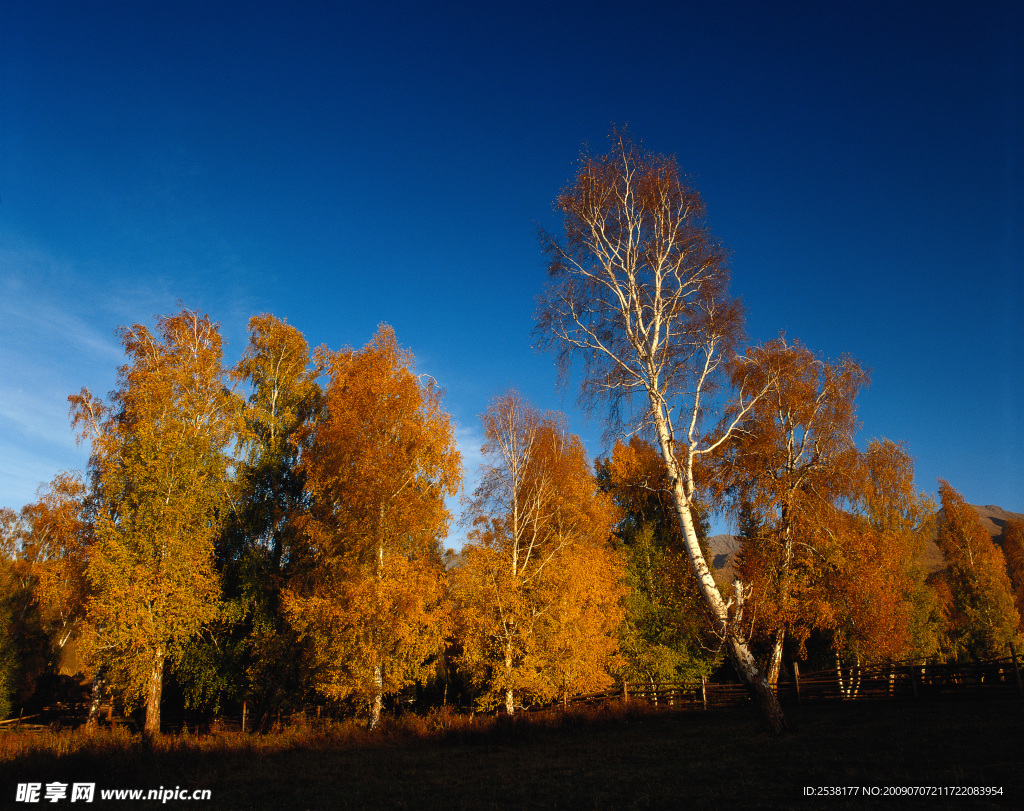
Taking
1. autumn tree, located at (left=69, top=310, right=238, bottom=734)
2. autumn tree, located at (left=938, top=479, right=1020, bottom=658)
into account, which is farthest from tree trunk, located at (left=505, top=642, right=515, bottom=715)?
autumn tree, located at (left=938, top=479, right=1020, bottom=658)

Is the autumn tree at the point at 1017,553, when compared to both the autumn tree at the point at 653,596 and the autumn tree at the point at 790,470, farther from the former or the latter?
the autumn tree at the point at 790,470

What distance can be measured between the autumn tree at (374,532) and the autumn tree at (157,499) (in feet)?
12.2

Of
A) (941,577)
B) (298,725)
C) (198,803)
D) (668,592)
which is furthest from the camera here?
(941,577)

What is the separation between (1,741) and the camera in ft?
47.3

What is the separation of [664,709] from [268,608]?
1574 cm

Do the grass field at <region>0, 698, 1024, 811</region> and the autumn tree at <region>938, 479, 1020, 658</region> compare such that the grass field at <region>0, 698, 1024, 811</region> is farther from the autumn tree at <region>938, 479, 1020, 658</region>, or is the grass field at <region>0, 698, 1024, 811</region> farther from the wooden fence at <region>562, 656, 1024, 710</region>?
the autumn tree at <region>938, 479, 1020, 658</region>

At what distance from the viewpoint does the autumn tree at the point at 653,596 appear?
76.3 ft

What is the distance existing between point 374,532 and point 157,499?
8009 millimetres

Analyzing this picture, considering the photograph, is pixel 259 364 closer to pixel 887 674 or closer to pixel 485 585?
pixel 485 585

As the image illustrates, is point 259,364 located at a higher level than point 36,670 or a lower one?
higher

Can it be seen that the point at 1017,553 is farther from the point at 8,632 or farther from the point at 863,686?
the point at 8,632

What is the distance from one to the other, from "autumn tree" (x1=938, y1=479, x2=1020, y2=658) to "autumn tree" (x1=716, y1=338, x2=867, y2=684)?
2208 centimetres

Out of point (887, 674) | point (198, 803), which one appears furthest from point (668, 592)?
point (198, 803)

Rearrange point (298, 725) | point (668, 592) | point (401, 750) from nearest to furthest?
point (401, 750) < point (298, 725) < point (668, 592)
